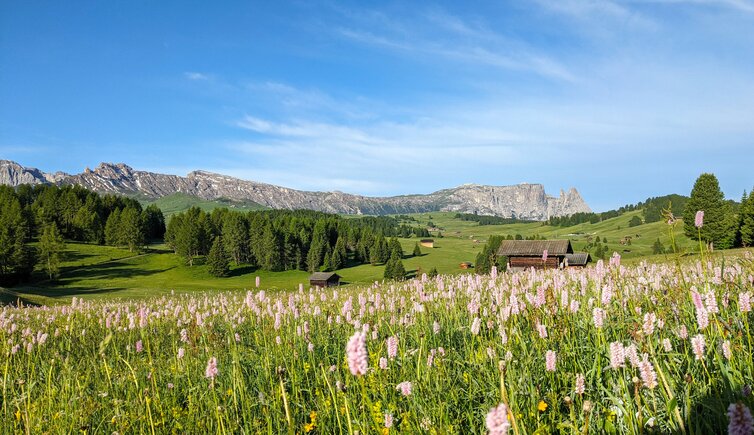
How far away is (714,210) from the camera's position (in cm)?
7688

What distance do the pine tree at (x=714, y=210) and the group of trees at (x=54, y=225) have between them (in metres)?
124

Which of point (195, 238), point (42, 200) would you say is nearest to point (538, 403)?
point (195, 238)

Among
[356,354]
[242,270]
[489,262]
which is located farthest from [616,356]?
[242,270]

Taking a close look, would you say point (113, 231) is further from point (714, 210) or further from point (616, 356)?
point (616, 356)

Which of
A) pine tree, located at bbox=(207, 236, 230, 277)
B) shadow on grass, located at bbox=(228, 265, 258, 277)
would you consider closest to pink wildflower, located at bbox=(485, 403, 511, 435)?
pine tree, located at bbox=(207, 236, 230, 277)

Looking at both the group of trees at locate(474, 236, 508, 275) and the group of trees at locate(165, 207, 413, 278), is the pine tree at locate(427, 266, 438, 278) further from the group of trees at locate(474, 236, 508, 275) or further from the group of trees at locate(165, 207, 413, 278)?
the group of trees at locate(165, 207, 413, 278)

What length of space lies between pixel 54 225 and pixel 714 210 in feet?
466

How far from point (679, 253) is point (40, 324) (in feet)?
49.3

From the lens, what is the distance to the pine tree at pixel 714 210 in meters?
76.8

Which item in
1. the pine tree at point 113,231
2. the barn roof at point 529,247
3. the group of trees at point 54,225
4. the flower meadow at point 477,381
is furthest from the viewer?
the pine tree at point 113,231

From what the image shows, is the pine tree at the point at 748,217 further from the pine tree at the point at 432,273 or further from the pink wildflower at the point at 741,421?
the pink wildflower at the point at 741,421

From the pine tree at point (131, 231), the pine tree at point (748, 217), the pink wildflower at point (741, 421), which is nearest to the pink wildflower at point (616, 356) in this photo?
the pink wildflower at point (741, 421)

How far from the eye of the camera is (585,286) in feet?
27.5

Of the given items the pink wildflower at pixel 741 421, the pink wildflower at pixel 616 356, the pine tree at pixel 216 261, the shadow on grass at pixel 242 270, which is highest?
the pink wildflower at pixel 741 421
